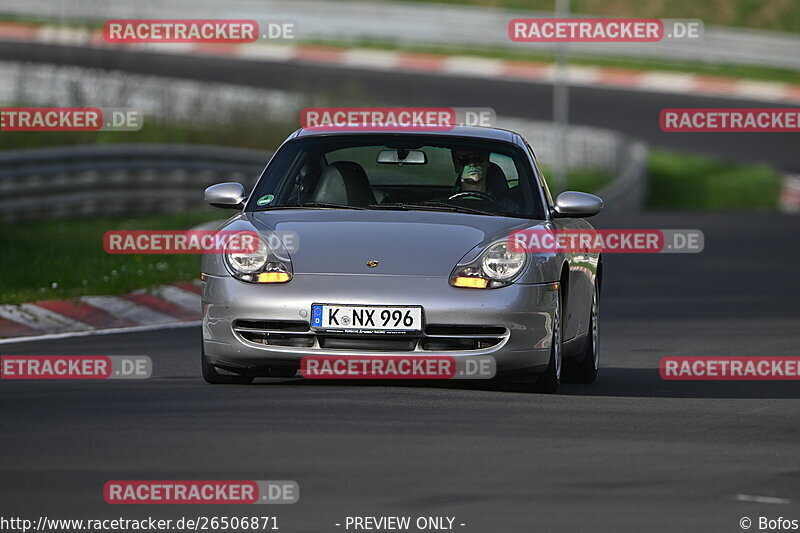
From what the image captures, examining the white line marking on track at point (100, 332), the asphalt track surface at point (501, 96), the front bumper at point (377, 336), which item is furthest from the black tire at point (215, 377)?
the asphalt track surface at point (501, 96)

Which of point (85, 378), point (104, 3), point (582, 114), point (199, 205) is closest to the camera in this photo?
point (85, 378)

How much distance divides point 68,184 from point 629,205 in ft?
38.7

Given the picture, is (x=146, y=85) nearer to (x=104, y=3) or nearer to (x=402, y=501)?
(x=104, y=3)

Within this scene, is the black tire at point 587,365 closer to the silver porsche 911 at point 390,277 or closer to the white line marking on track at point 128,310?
the silver porsche 911 at point 390,277

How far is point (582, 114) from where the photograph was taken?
45.7 metres

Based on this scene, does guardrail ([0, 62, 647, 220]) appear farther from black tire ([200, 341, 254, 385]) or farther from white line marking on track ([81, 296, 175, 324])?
black tire ([200, 341, 254, 385])

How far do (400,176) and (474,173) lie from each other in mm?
427

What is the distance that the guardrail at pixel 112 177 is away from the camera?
2292 cm

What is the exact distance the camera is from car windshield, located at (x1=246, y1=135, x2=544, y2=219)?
419 inches

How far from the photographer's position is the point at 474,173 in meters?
10.8


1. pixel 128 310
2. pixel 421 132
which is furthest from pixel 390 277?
pixel 128 310

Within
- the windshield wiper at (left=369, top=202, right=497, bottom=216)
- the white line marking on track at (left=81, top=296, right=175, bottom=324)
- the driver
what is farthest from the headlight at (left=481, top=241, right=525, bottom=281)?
the white line marking on track at (left=81, top=296, right=175, bottom=324)

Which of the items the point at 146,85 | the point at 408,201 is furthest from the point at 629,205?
the point at 408,201

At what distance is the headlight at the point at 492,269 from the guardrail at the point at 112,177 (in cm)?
1338
